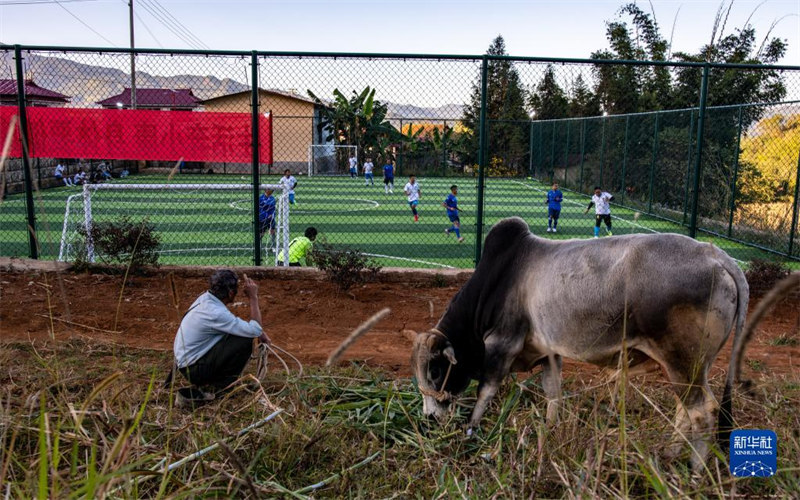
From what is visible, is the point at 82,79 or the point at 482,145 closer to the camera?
the point at 482,145

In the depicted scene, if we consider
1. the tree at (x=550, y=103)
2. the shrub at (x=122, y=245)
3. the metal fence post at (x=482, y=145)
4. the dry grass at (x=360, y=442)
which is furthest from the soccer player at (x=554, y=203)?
the tree at (x=550, y=103)

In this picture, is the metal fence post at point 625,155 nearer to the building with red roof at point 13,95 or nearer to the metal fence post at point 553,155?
the metal fence post at point 553,155

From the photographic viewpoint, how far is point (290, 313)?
8.26 meters

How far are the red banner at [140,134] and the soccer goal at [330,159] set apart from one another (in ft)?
64.5

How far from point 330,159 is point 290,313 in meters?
26.1

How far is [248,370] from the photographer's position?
18.4 feet

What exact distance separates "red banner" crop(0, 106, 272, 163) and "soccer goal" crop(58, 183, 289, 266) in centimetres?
55

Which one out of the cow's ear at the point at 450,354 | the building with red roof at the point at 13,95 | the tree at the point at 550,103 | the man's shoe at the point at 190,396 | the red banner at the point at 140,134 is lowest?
the man's shoe at the point at 190,396

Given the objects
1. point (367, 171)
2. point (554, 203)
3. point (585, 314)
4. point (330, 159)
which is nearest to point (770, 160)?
point (554, 203)

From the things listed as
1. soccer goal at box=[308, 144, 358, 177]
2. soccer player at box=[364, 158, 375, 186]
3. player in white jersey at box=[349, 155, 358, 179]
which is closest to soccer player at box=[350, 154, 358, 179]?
player in white jersey at box=[349, 155, 358, 179]

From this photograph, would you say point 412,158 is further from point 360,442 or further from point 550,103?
point 360,442

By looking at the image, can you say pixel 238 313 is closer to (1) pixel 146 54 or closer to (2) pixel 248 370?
(2) pixel 248 370

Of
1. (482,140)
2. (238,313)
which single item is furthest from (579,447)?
(482,140)

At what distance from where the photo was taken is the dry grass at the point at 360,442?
8.73 feet
